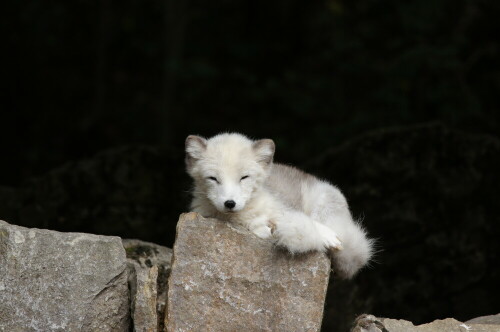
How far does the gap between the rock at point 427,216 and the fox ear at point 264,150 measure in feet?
6.46

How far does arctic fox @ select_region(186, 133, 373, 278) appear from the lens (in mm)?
4188

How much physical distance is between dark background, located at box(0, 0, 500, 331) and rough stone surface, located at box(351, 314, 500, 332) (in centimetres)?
182

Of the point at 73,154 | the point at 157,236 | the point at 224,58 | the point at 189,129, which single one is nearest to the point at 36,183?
the point at 157,236

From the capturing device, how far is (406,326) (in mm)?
3879

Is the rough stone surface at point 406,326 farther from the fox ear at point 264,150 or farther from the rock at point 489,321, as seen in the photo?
the fox ear at point 264,150

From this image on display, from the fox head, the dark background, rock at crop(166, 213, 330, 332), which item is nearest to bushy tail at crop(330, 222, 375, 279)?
rock at crop(166, 213, 330, 332)

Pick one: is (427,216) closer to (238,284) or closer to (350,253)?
(350,253)

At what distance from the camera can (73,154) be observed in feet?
35.2

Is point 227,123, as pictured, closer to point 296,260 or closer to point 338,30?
point 338,30

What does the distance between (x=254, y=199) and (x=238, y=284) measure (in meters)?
0.77

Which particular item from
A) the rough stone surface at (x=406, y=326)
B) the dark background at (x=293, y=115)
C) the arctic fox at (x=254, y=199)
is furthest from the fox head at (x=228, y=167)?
the dark background at (x=293, y=115)

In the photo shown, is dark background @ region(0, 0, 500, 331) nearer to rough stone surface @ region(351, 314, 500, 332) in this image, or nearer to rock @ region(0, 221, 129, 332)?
rough stone surface @ region(351, 314, 500, 332)

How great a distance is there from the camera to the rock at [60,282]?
3.75 meters

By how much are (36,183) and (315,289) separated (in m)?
3.54
